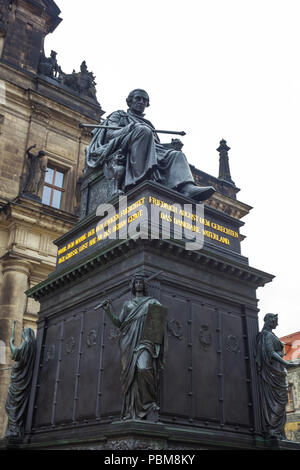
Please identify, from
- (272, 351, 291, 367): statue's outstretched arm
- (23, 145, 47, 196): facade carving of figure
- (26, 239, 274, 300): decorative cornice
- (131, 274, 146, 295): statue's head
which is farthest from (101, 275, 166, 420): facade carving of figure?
(23, 145, 47, 196): facade carving of figure

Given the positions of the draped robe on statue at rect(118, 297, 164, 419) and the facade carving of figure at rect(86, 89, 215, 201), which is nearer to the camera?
the draped robe on statue at rect(118, 297, 164, 419)

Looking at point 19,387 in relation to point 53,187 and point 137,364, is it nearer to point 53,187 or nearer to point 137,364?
point 137,364

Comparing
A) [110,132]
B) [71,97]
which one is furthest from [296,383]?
[110,132]

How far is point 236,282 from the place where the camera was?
10.1m

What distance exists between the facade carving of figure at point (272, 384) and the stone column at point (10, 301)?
11571 mm

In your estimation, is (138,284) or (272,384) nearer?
(138,284)

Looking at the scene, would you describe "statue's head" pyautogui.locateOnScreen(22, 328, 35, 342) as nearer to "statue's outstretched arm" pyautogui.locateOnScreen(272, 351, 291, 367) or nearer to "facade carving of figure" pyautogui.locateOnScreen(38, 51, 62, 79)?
"statue's outstretched arm" pyautogui.locateOnScreen(272, 351, 291, 367)

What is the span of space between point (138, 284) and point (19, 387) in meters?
4.17

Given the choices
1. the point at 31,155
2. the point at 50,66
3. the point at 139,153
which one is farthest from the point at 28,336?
the point at 50,66

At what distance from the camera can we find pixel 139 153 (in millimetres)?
10391

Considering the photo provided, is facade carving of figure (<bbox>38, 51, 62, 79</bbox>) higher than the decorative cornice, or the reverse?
facade carving of figure (<bbox>38, 51, 62, 79</bbox>)

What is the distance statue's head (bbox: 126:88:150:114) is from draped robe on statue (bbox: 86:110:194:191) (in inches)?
5.6

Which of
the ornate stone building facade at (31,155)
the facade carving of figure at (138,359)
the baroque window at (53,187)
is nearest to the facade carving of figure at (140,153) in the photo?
the facade carving of figure at (138,359)

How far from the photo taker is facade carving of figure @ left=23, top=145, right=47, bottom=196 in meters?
22.2
